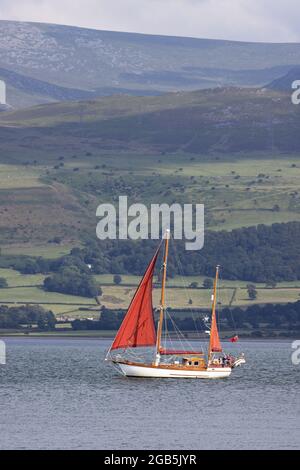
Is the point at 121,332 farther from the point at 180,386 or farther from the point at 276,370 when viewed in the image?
the point at 276,370

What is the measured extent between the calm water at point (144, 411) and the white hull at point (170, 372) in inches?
30.9

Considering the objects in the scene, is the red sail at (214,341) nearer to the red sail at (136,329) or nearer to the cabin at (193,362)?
the cabin at (193,362)

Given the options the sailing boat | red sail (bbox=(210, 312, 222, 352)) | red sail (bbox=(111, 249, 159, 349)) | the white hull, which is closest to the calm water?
the white hull

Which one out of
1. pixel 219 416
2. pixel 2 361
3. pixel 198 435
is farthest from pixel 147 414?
pixel 2 361

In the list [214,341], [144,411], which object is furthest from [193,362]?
[144,411]

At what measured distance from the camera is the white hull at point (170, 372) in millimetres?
143000

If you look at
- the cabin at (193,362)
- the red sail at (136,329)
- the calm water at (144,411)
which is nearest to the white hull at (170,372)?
the cabin at (193,362)

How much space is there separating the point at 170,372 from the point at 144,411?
30534 mm

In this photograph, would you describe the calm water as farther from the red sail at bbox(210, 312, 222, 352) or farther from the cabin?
the red sail at bbox(210, 312, 222, 352)

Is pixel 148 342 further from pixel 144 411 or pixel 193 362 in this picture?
pixel 144 411

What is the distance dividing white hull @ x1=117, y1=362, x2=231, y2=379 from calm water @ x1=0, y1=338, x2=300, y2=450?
2.57ft

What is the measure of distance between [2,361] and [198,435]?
8752cm
